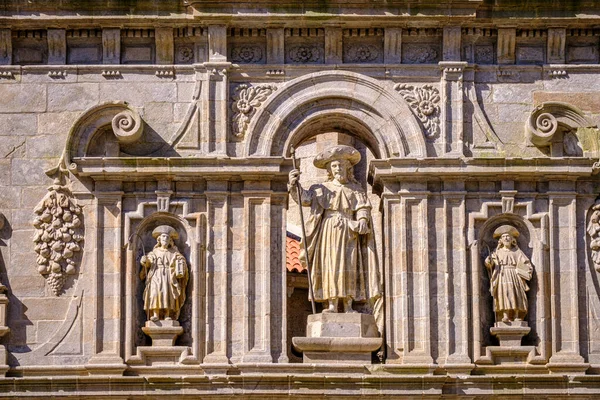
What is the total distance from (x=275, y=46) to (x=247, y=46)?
36 cm

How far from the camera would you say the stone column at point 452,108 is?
26375 millimetres

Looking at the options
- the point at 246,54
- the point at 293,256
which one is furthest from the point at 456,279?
the point at 293,256

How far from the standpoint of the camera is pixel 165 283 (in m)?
25.9

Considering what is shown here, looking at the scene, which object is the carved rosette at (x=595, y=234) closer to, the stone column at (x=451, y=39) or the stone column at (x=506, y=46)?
the stone column at (x=506, y=46)

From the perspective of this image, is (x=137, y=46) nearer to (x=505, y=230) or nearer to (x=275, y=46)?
(x=275, y=46)

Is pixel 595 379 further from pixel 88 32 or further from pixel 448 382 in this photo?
pixel 88 32

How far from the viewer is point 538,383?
2552 centimetres

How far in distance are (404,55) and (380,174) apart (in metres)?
1.58

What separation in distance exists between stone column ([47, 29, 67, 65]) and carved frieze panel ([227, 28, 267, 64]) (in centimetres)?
206

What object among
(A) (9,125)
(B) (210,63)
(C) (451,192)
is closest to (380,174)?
(C) (451,192)

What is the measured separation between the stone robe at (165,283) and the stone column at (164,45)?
2455mm

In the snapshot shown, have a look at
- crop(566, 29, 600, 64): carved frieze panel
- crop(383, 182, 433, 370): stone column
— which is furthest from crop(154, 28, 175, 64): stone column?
crop(566, 29, 600, 64): carved frieze panel

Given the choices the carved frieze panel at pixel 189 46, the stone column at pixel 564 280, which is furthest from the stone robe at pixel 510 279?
the carved frieze panel at pixel 189 46

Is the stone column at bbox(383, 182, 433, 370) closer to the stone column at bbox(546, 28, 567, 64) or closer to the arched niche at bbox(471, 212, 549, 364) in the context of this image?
the arched niche at bbox(471, 212, 549, 364)
